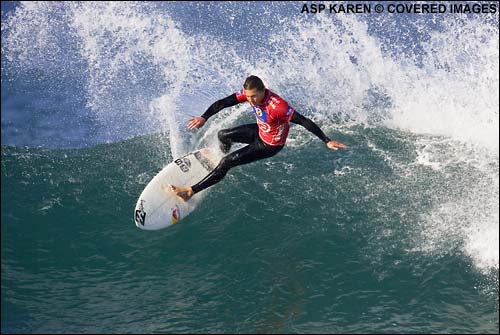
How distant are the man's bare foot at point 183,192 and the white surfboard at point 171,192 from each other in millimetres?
77

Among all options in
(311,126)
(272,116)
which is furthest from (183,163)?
(311,126)

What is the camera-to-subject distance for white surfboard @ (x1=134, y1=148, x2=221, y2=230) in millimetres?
8758

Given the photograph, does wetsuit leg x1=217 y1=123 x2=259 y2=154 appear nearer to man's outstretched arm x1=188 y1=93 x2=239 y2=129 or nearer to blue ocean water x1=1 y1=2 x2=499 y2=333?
man's outstretched arm x1=188 y1=93 x2=239 y2=129

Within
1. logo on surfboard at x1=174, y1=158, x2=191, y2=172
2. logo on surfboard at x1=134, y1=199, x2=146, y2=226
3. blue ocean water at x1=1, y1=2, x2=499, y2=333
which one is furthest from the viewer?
logo on surfboard at x1=174, y1=158, x2=191, y2=172

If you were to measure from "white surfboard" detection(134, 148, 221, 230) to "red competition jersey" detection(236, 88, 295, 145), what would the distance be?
1204 mm

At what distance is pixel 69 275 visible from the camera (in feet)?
26.8

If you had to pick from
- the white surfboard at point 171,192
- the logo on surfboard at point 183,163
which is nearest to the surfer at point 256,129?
the white surfboard at point 171,192

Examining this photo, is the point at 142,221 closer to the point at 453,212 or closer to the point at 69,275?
the point at 69,275

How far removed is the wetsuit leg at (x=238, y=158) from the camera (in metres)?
8.76

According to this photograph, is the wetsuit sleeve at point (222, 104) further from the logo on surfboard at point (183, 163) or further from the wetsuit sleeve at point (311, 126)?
the logo on surfboard at point (183, 163)

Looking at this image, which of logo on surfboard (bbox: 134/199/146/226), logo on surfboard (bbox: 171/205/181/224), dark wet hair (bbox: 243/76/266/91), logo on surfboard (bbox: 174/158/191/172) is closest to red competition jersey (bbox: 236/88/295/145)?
dark wet hair (bbox: 243/76/266/91)

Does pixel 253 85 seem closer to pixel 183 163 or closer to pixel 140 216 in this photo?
pixel 183 163

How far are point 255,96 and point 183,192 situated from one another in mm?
1731

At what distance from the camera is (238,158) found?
876 centimetres
